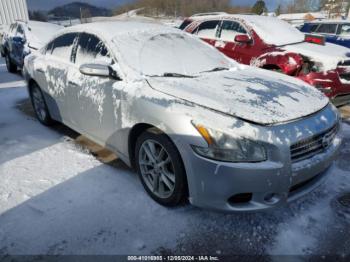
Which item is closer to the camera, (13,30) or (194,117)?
(194,117)

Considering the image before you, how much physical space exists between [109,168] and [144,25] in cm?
175

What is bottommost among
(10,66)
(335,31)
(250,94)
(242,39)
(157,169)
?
(10,66)

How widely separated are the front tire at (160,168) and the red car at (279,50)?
3.27 m

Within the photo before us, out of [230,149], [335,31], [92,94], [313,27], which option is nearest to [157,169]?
[230,149]

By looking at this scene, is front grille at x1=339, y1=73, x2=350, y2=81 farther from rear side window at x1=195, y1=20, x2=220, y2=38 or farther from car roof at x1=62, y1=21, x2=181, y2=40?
car roof at x1=62, y1=21, x2=181, y2=40

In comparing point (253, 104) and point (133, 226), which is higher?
point (253, 104)

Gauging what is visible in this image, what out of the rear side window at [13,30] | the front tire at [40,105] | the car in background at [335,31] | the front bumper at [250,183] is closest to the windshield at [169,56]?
the front bumper at [250,183]

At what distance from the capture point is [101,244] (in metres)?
2.25

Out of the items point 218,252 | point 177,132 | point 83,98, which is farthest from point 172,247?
point 83,98

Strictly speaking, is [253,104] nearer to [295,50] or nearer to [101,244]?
[101,244]

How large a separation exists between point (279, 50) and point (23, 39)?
684cm

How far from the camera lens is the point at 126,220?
2496 mm

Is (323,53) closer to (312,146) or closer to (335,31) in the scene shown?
(312,146)

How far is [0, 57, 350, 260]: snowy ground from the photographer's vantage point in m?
2.23
